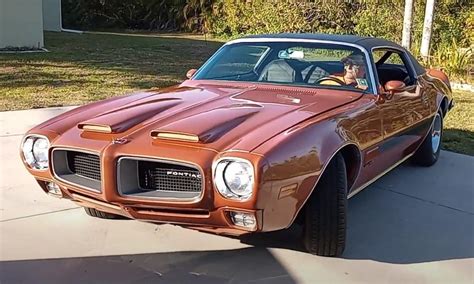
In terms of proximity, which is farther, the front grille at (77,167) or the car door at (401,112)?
the car door at (401,112)

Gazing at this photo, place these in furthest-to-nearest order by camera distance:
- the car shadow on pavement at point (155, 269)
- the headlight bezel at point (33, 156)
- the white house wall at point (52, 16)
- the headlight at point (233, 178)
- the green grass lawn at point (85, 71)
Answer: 1. the white house wall at point (52, 16)
2. the green grass lawn at point (85, 71)
3. the headlight bezel at point (33, 156)
4. the car shadow on pavement at point (155, 269)
5. the headlight at point (233, 178)

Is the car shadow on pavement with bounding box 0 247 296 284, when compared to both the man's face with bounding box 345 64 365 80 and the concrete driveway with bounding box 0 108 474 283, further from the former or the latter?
the man's face with bounding box 345 64 365 80

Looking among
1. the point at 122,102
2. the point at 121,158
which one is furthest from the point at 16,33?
the point at 121,158

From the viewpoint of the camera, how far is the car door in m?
4.61

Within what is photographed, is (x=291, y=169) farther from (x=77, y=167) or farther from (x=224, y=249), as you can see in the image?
(x=77, y=167)

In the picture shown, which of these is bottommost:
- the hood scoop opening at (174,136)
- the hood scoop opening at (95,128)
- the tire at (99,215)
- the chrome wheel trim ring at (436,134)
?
the tire at (99,215)

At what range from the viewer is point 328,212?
3.53 m

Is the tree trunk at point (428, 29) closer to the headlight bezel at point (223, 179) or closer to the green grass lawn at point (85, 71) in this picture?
the green grass lawn at point (85, 71)

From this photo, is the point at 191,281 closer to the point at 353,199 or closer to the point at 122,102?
the point at 122,102

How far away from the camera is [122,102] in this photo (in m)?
4.29

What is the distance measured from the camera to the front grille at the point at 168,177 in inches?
130

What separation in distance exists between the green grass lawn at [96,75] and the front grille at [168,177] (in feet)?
14.2

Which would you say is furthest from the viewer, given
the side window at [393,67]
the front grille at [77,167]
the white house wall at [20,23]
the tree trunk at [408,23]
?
the white house wall at [20,23]

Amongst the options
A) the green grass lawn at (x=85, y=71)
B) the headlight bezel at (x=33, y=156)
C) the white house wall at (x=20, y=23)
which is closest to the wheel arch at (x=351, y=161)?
the headlight bezel at (x=33, y=156)
